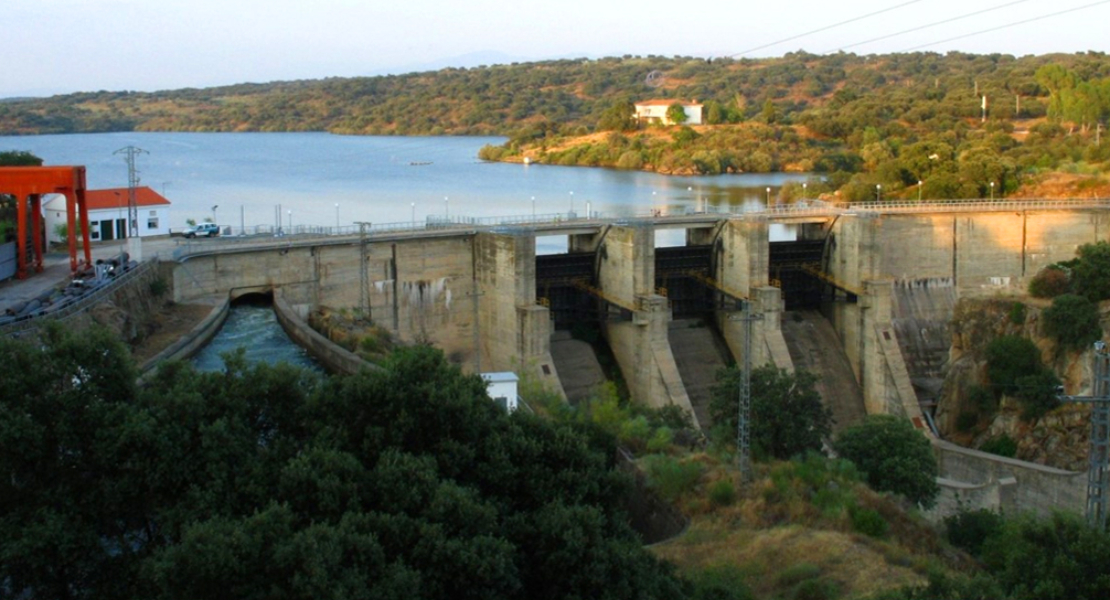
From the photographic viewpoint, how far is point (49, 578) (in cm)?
1109

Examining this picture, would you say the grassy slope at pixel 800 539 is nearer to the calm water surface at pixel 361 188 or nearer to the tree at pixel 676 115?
the calm water surface at pixel 361 188

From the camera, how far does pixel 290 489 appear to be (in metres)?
11.7

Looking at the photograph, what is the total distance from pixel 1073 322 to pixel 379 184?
44292mm

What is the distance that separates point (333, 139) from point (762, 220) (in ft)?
320

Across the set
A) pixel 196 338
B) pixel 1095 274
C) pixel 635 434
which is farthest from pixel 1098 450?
pixel 1095 274

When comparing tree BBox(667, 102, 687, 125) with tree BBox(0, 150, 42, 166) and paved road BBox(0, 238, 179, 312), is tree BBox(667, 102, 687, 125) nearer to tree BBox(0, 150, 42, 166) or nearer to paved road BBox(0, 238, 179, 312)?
tree BBox(0, 150, 42, 166)

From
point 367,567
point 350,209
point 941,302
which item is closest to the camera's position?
point 367,567

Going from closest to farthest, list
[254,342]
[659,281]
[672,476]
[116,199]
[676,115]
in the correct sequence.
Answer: [672,476]
[254,342]
[116,199]
[659,281]
[676,115]

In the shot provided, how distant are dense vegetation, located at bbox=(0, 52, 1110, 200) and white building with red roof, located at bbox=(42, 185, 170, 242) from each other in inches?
1147

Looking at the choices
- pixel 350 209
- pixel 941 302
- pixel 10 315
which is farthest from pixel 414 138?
pixel 10 315

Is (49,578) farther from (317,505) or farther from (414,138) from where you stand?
(414,138)

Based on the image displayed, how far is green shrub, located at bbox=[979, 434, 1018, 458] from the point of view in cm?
3194

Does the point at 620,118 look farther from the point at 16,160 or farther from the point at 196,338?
the point at 196,338

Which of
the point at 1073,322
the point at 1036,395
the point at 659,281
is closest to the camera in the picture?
the point at 1036,395
